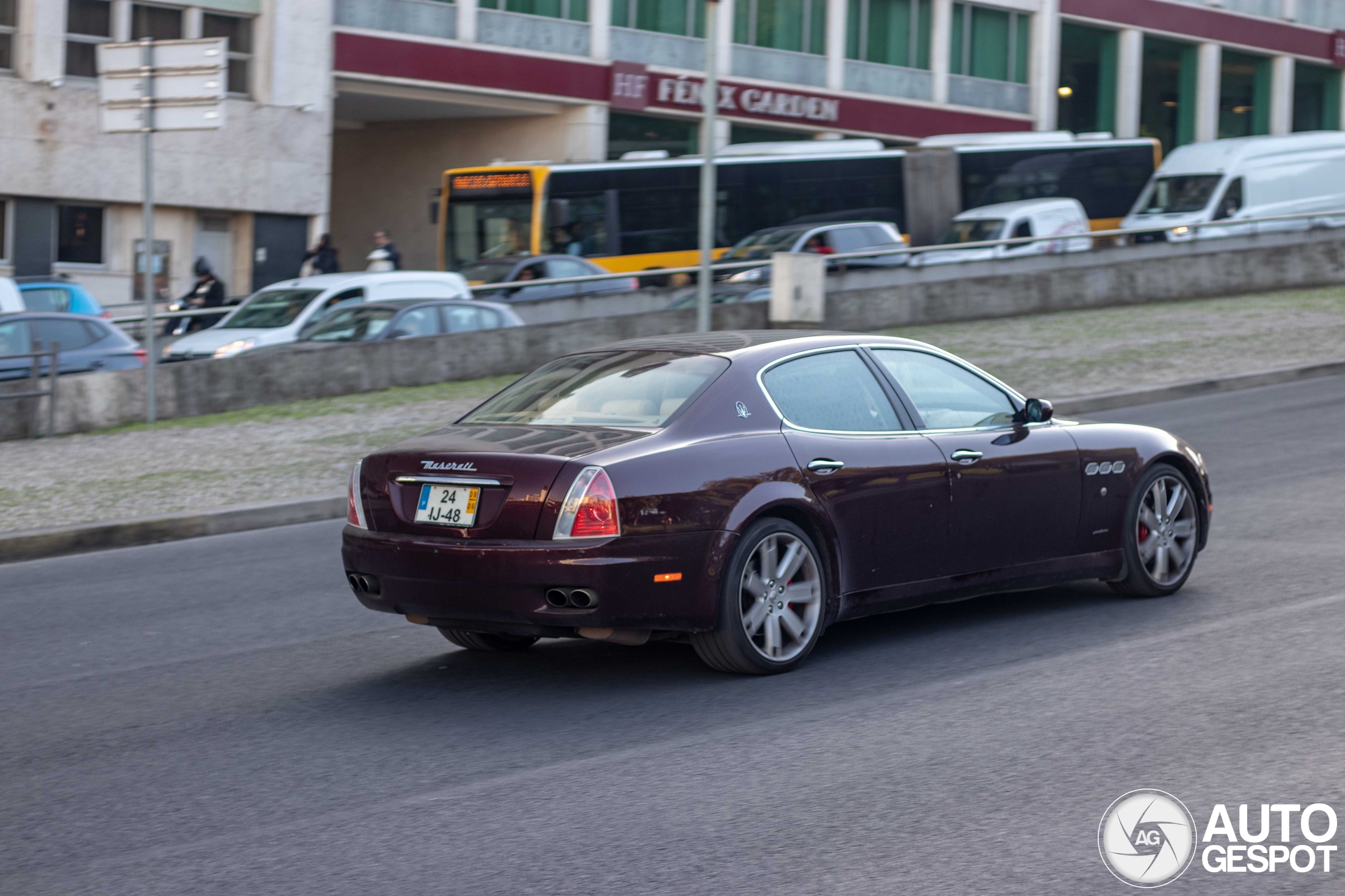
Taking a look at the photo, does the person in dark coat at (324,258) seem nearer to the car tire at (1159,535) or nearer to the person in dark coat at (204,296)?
the person in dark coat at (204,296)

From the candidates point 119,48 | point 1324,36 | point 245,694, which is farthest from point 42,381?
point 1324,36

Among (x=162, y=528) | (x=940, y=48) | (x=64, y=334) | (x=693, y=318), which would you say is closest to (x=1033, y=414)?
(x=162, y=528)

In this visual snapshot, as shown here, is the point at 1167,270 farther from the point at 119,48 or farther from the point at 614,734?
the point at 614,734

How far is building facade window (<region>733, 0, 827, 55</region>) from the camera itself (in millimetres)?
43406

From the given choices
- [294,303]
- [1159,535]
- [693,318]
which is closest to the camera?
[1159,535]

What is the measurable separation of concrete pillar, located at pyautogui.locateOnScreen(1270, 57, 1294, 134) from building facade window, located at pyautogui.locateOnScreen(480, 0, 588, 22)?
92.2 feet

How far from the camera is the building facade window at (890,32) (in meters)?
46.3

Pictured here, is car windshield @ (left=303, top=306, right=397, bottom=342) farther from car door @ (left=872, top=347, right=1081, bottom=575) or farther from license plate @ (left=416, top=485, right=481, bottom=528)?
license plate @ (left=416, top=485, right=481, bottom=528)

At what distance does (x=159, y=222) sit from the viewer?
1313 inches

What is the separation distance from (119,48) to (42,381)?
318 cm

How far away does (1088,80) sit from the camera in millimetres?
52750

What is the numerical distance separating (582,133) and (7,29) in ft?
44.1

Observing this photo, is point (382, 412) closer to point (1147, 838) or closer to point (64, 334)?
point (64, 334)

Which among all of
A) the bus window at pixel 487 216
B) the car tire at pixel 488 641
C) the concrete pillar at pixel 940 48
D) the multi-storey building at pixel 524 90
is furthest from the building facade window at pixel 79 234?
the car tire at pixel 488 641
